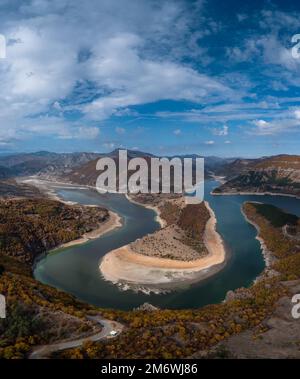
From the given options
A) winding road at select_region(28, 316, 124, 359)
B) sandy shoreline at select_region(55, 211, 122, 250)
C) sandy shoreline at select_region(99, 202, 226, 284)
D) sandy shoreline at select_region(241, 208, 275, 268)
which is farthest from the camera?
sandy shoreline at select_region(55, 211, 122, 250)

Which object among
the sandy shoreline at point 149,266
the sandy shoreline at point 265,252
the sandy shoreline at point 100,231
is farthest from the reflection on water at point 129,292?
the sandy shoreline at point 100,231

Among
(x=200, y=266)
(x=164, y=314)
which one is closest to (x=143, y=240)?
(x=200, y=266)

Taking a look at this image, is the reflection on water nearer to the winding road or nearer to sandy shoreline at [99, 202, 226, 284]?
sandy shoreline at [99, 202, 226, 284]

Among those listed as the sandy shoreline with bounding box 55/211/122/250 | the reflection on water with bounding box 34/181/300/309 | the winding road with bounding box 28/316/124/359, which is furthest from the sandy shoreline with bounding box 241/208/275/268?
the winding road with bounding box 28/316/124/359

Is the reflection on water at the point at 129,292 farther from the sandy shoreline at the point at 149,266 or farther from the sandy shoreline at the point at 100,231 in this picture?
the sandy shoreline at the point at 100,231

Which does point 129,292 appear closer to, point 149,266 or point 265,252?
point 149,266

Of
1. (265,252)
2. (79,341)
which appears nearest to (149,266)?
(265,252)
